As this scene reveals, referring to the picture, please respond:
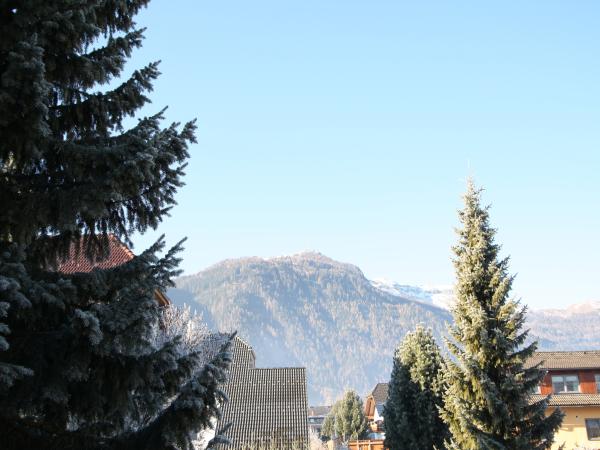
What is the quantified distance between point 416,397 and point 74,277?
16.9 metres

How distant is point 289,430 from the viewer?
1200 inches

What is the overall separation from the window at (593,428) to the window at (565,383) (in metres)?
2.29

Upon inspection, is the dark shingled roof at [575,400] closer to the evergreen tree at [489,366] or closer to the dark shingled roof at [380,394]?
the evergreen tree at [489,366]

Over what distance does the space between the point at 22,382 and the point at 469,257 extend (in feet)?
44.2

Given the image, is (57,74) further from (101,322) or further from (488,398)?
(488,398)

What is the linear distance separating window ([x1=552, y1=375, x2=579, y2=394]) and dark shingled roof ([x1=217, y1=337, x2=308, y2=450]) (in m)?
18.0

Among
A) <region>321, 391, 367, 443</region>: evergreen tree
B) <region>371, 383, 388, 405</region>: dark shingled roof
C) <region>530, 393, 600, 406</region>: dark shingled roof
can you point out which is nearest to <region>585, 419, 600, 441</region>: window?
<region>530, 393, 600, 406</region>: dark shingled roof

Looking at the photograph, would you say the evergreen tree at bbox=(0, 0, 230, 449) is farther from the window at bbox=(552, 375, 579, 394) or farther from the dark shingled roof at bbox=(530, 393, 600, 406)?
the window at bbox=(552, 375, 579, 394)

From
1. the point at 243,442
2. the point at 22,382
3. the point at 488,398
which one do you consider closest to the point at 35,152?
the point at 22,382

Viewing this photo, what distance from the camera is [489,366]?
15.2 metres

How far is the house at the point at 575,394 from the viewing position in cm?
3731

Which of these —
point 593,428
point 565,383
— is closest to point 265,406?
point 565,383

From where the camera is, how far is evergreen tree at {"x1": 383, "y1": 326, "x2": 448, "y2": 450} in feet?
Answer: 64.3

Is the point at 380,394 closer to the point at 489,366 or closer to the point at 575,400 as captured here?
the point at 575,400
